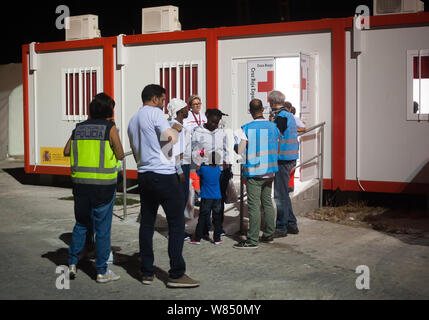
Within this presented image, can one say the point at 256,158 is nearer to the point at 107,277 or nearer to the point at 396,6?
the point at 107,277

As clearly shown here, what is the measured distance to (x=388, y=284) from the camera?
5668mm

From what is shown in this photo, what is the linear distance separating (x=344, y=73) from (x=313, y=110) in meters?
0.75

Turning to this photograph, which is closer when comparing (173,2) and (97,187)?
(97,187)

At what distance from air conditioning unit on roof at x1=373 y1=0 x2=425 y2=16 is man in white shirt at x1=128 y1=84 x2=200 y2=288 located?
213 inches

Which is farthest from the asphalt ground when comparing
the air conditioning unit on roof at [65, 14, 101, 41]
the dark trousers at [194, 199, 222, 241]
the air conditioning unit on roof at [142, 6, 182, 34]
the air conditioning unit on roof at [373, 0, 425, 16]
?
the air conditioning unit on roof at [65, 14, 101, 41]

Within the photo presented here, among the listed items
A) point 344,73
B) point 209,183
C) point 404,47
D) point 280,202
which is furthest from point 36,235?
point 404,47

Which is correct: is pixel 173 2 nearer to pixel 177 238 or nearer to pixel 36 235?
pixel 36 235

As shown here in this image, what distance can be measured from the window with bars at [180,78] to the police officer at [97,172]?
5.77 metres

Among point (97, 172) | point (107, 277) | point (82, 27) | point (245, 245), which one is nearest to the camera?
point (97, 172)

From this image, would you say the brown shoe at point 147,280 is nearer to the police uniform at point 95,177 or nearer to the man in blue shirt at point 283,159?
the police uniform at point 95,177

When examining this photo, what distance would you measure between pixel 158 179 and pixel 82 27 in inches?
321

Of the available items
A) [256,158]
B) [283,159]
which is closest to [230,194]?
[283,159]

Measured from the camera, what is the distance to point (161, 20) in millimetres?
11797

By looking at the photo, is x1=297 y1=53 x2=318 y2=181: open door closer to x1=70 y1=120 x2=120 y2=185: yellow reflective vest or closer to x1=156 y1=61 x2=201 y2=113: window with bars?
x1=156 y1=61 x2=201 y2=113: window with bars
